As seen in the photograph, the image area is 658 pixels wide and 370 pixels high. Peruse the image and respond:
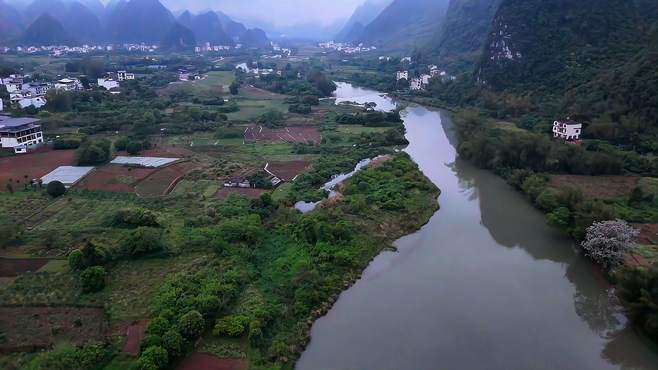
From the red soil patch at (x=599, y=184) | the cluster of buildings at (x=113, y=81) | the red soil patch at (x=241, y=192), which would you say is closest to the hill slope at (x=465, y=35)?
the cluster of buildings at (x=113, y=81)

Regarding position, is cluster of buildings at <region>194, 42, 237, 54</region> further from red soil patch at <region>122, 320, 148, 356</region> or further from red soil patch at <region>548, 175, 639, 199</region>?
red soil patch at <region>122, 320, 148, 356</region>

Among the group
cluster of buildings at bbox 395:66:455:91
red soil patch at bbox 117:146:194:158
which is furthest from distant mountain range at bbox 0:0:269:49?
red soil patch at bbox 117:146:194:158

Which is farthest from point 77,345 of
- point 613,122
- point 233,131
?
point 613,122

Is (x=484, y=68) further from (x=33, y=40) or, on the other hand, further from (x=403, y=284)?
(x=33, y=40)

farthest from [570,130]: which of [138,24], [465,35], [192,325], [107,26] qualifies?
[107,26]

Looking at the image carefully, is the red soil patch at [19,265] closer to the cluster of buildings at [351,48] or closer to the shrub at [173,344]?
the shrub at [173,344]

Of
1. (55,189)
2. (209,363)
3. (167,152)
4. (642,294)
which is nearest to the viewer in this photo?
(209,363)

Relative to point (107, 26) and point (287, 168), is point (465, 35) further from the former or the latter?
point (107, 26)
